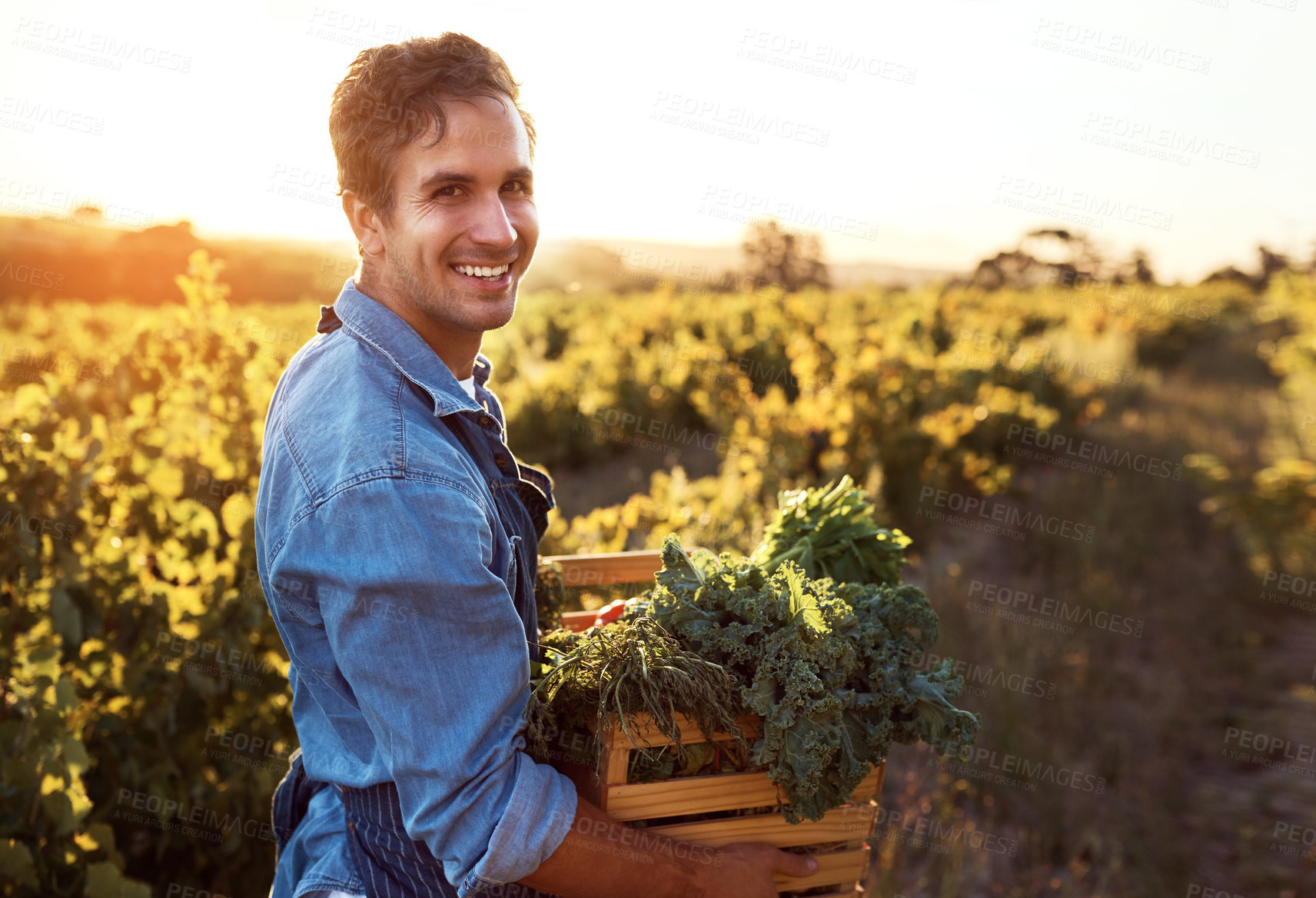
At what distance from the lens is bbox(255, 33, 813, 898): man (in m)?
1.52

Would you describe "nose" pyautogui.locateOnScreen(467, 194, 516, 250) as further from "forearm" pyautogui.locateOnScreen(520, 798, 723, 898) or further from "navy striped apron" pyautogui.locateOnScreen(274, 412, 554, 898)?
"forearm" pyautogui.locateOnScreen(520, 798, 723, 898)

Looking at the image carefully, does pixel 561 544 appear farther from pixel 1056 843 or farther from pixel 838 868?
pixel 1056 843

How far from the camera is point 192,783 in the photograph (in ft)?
9.78

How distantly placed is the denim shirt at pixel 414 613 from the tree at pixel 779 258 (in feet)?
31.9

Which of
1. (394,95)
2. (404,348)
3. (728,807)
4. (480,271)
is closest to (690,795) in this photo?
(728,807)

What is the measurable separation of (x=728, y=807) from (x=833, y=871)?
1.23 feet

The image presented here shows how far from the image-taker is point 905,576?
6832 mm

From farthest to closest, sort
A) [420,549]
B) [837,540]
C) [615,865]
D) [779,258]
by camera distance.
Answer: [779,258] < [837,540] < [615,865] < [420,549]

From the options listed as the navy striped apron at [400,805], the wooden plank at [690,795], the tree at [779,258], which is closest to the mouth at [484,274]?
the navy striped apron at [400,805]

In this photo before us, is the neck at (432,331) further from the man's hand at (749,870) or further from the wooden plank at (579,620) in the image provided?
the man's hand at (749,870)

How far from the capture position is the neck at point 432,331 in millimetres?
1961

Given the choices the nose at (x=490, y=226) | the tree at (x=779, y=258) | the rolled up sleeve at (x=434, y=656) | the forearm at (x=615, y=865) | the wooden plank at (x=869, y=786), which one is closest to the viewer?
the rolled up sleeve at (x=434, y=656)

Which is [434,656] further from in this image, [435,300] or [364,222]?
[364,222]

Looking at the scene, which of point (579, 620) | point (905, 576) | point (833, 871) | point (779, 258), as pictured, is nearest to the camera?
point (833, 871)
